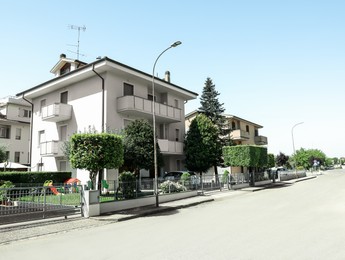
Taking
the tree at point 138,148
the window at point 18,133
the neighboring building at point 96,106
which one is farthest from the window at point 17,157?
the tree at point 138,148

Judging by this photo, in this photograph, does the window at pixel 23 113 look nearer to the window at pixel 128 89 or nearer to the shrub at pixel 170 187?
the window at pixel 128 89

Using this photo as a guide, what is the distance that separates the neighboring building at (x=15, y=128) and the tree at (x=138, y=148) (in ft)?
68.9

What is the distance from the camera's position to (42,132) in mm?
27625

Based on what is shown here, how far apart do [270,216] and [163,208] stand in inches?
213

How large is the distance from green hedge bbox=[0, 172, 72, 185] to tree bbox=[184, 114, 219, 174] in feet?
35.9

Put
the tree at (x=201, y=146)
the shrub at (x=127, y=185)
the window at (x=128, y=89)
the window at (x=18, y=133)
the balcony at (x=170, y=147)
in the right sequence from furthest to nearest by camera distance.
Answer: the window at (x=18, y=133) < the tree at (x=201, y=146) < the balcony at (x=170, y=147) < the window at (x=128, y=89) < the shrub at (x=127, y=185)

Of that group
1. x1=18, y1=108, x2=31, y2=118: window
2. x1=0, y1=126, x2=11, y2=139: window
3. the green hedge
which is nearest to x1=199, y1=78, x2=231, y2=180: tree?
the green hedge

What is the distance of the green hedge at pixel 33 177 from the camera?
67.6 ft

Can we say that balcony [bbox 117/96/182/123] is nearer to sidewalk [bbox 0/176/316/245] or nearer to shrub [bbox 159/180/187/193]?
shrub [bbox 159/180/187/193]

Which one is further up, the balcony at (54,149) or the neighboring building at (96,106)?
the neighboring building at (96,106)

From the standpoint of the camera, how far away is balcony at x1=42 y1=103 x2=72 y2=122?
23672 millimetres

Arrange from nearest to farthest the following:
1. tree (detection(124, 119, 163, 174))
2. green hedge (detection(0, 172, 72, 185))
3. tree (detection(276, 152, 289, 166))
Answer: tree (detection(124, 119, 163, 174)) < green hedge (detection(0, 172, 72, 185)) < tree (detection(276, 152, 289, 166))

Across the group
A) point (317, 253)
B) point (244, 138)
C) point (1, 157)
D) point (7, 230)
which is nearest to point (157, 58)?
point (7, 230)

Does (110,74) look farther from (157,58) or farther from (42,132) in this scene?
(42,132)
